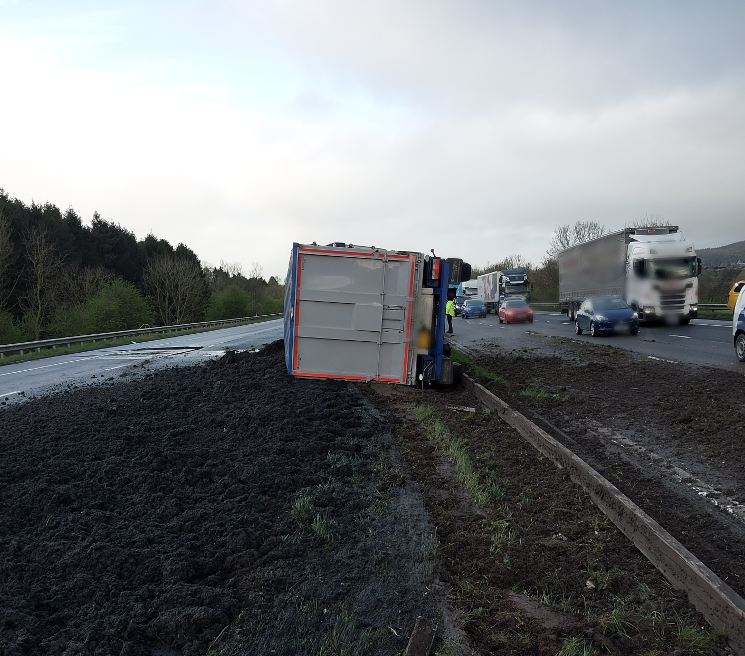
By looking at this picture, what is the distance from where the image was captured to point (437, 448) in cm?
833

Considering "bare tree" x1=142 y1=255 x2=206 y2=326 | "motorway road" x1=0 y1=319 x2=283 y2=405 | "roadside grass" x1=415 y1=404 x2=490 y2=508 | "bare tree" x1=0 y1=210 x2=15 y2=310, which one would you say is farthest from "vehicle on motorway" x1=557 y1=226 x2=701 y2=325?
"bare tree" x1=142 y1=255 x2=206 y2=326

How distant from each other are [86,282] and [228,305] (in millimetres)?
21717

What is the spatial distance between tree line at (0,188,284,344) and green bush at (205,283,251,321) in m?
0.10

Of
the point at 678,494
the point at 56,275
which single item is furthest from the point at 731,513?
the point at 56,275

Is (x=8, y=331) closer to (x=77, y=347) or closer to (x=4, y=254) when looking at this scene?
(x=77, y=347)

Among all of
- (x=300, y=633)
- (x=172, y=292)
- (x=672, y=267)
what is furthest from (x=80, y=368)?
(x=172, y=292)

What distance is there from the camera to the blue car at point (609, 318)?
1000 inches

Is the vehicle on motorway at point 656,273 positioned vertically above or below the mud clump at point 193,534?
above

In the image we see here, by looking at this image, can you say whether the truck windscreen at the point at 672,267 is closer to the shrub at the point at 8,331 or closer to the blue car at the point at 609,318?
the blue car at the point at 609,318

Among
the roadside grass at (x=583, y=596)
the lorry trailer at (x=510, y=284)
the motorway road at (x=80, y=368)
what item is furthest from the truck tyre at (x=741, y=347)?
the lorry trailer at (x=510, y=284)

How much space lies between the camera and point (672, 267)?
28.7 metres

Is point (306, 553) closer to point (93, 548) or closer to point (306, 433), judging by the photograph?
point (93, 548)

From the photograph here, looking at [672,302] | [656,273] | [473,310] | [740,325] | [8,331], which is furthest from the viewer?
[473,310]

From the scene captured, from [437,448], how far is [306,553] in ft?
12.2
